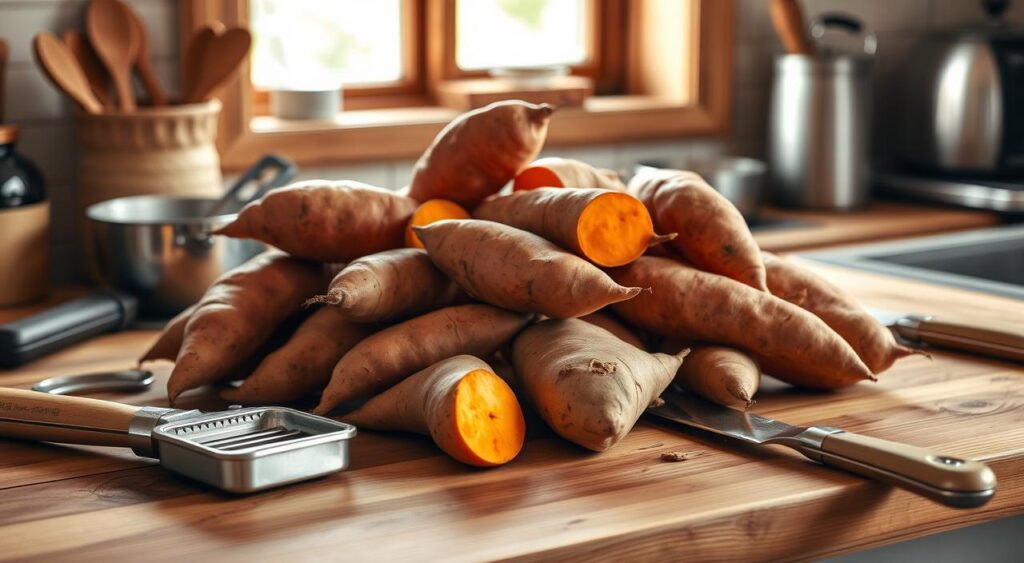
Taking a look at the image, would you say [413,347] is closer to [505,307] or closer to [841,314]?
[505,307]

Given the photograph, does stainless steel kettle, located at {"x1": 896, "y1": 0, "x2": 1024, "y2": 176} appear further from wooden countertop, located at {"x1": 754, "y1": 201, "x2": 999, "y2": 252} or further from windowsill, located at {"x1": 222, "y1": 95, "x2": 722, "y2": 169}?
windowsill, located at {"x1": 222, "y1": 95, "x2": 722, "y2": 169}

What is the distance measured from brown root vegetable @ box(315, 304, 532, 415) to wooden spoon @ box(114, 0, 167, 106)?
919 millimetres

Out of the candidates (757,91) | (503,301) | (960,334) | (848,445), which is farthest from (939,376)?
(757,91)

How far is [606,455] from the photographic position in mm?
1055

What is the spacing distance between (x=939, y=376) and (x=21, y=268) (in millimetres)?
1159

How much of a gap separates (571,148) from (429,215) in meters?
1.26

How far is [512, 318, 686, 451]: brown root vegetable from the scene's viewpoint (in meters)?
1.02

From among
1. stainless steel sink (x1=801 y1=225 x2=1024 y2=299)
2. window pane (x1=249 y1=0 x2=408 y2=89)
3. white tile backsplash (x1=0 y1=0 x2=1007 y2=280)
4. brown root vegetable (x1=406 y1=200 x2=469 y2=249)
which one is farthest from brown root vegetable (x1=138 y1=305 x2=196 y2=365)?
window pane (x1=249 y1=0 x2=408 y2=89)

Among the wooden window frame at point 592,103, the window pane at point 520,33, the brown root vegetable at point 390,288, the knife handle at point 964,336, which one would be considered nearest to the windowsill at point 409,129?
the wooden window frame at point 592,103

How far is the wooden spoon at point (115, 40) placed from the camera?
6.17 ft

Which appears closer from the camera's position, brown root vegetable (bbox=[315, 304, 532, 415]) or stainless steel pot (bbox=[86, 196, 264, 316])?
brown root vegetable (bbox=[315, 304, 532, 415])

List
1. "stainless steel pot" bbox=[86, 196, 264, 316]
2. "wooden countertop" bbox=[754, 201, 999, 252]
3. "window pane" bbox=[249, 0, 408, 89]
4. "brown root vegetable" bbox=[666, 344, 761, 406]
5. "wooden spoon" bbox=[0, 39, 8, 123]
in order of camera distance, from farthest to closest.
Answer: "window pane" bbox=[249, 0, 408, 89]
"wooden countertop" bbox=[754, 201, 999, 252]
"wooden spoon" bbox=[0, 39, 8, 123]
"stainless steel pot" bbox=[86, 196, 264, 316]
"brown root vegetable" bbox=[666, 344, 761, 406]

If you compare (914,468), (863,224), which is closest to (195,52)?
(863,224)

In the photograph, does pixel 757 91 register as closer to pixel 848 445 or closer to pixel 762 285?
pixel 762 285
